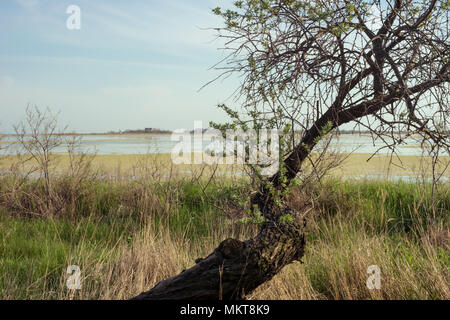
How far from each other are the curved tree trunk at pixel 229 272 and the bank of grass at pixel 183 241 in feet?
1.84

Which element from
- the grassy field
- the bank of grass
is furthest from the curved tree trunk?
the grassy field

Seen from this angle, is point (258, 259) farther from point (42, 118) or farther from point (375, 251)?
point (42, 118)

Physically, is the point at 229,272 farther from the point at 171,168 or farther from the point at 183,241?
the point at 171,168

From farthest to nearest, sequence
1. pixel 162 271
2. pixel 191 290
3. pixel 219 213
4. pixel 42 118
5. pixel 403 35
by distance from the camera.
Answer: pixel 42 118
pixel 219 213
pixel 162 271
pixel 403 35
pixel 191 290

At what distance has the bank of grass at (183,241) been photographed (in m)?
3.32

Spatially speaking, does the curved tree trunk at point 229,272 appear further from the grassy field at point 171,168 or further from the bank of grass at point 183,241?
the grassy field at point 171,168

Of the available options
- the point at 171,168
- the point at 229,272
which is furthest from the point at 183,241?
the point at 229,272

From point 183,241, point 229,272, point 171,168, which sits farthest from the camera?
point 171,168

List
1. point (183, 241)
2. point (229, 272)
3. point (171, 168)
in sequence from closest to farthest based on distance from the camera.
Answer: point (229, 272), point (183, 241), point (171, 168)

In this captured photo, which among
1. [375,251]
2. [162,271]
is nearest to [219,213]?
[162,271]

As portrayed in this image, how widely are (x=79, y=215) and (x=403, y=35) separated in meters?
5.41

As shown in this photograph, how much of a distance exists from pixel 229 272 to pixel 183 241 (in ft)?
9.90

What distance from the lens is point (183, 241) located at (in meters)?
5.38
